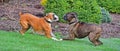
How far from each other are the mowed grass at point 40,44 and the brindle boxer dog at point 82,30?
0.63 feet

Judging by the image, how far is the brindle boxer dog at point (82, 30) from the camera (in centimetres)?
1248

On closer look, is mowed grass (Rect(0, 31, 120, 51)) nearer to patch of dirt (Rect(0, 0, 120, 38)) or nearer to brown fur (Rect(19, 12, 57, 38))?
brown fur (Rect(19, 12, 57, 38))

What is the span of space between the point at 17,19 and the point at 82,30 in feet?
13.6

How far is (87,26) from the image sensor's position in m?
12.6

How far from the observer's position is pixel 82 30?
41.8 ft

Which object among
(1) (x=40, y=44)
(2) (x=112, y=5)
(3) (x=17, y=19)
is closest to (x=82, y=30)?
(1) (x=40, y=44)

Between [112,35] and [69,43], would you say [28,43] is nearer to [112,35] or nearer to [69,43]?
[69,43]

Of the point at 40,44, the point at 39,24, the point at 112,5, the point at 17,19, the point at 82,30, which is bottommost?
the point at 112,5

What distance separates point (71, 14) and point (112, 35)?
3.09 m

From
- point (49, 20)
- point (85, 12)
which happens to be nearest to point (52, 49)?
point (49, 20)

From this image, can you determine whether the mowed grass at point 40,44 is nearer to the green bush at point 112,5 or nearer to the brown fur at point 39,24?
the brown fur at point 39,24

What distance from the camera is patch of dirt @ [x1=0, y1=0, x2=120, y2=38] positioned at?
14.7 meters

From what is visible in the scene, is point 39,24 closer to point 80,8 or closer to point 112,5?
point 80,8

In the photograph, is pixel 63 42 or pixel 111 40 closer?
pixel 63 42
